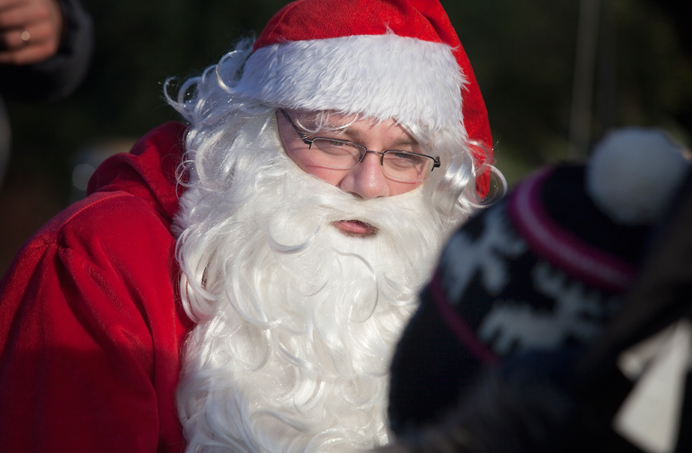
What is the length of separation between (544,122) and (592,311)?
38.7 feet

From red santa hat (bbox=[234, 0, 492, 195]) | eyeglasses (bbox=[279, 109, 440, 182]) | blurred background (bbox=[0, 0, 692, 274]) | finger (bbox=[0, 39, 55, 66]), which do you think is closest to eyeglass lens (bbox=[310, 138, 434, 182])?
eyeglasses (bbox=[279, 109, 440, 182])

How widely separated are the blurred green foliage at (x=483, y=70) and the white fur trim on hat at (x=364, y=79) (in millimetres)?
8759

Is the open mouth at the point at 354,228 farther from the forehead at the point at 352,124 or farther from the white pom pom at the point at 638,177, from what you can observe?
the white pom pom at the point at 638,177

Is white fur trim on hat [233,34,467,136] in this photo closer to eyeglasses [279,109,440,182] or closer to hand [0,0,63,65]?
eyeglasses [279,109,440,182]

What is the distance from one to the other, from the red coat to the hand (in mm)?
436

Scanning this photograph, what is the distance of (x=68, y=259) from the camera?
1.59 metres

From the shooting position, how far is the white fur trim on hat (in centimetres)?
188

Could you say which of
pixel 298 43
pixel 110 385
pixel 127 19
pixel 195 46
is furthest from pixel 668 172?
pixel 127 19

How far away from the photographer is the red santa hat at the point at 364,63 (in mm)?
1887

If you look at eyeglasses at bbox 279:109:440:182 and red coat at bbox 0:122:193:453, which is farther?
eyeglasses at bbox 279:109:440:182

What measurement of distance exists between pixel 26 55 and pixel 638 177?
1.64 m

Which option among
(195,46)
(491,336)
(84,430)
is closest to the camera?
(491,336)

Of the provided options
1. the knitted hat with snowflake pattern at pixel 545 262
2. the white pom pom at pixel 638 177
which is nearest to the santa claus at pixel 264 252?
the knitted hat with snowflake pattern at pixel 545 262

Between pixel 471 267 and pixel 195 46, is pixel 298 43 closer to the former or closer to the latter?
pixel 471 267
